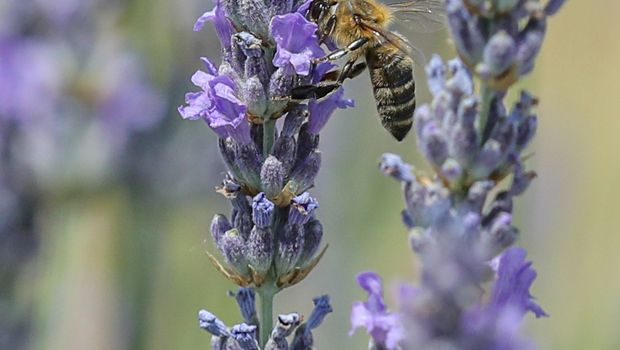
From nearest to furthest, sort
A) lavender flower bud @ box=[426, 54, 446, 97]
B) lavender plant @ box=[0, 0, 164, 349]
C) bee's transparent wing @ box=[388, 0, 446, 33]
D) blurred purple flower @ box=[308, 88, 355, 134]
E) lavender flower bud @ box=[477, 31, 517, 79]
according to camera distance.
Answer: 1. lavender flower bud @ box=[477, 31, 517, 79]
2. lavender flower bud @ box=[426, 54, 446, 97]
3. blurred purple flower @ box=[308, 88, 355, 134]
4. bee's transparent wing @ box=[388, 0, 446, 33]
5. lavender plant @ box=[0, 0, 164, 349]

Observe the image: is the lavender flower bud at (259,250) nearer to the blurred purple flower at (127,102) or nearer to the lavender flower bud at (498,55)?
the lavender flower bud at (498,55)

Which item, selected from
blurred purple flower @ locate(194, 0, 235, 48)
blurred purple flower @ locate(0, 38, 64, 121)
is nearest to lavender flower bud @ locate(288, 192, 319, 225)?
blurred purple flower @ locate(194, 0, 235, 48)

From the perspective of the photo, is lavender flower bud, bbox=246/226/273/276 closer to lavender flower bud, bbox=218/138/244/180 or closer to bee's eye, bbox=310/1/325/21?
lavender flower bud, bbox=218/138/244/180

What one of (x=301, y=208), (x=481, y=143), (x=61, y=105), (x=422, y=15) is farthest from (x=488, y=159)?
(x=61, y=105)

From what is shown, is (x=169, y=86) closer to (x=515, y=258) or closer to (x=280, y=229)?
(x=280, y=229)

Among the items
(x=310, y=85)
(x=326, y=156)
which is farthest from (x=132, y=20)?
(x=310, y=85)

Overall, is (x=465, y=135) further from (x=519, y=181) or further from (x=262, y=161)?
(x=262, y=161)
